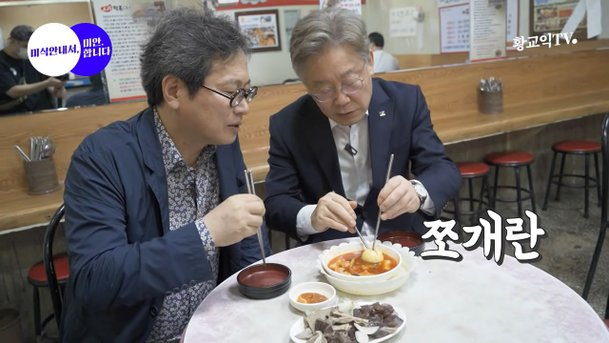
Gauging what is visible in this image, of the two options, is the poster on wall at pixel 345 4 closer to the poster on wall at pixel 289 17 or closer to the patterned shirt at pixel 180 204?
the poster on wall at pixel 289 17

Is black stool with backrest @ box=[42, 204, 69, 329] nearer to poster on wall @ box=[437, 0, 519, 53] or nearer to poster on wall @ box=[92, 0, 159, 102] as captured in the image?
poster on wall @ box=[92, 0, 159, 102]

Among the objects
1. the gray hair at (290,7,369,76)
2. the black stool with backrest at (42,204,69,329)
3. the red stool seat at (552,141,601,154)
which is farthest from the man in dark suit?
the red stool seat at (552,141,601,154)

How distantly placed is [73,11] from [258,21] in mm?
1274

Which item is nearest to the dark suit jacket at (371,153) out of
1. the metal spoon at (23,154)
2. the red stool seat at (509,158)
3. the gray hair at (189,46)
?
the gray hair at (189,46)

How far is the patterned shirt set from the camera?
5.28 feet

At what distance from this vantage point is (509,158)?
13.6 ft

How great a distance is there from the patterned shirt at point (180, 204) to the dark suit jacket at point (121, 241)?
0.05 metres

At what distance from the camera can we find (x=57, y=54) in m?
2.96

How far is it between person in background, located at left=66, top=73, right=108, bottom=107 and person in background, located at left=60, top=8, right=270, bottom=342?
1.70m

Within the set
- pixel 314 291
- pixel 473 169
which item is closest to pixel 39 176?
pixel 314 291

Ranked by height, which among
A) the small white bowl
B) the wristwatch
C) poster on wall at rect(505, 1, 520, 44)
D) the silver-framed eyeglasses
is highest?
poster on wall at rect(505, 1, 520, 44)

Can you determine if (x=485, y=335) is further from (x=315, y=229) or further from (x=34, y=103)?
(x=34, y=103)

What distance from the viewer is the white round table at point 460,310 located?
1144mm

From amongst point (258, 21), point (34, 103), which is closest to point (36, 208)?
point (34, 103)
